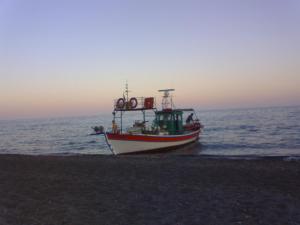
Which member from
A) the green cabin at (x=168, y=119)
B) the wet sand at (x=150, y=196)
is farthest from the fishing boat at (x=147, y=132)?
the wet sand at (x=150, y=196)

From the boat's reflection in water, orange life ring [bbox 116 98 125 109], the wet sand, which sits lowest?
the boat's reflection in water

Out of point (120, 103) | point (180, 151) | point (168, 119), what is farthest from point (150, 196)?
point (168, 119)

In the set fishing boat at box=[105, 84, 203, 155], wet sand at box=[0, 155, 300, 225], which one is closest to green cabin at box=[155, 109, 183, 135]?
fishing boat at box=[105, 84, 203, 155]

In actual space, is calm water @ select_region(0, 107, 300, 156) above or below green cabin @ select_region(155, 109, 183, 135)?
below

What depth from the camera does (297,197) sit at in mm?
8672

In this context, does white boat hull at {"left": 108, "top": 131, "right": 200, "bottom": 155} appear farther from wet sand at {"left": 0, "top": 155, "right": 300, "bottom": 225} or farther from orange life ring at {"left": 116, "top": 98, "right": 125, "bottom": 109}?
wet sand at {"left": 0, "top": 155, "right": 300, "bottom": 225}

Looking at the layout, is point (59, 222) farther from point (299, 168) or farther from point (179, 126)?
point (179, 126)

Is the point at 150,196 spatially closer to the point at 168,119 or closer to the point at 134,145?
the point at 134,145

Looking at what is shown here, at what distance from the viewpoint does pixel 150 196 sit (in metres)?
8.68

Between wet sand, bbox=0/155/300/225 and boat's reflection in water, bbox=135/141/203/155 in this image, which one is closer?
wet sand, bbox=0/155/300/225

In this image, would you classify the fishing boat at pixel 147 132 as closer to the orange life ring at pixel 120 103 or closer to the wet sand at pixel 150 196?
the orange life ring at pixel 120 103

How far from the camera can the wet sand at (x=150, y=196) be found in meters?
6.80

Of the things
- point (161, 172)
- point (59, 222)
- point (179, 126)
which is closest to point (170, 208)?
point (59, 222)

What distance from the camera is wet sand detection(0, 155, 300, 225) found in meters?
6.80
